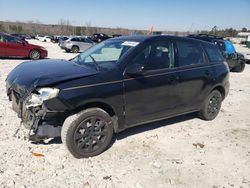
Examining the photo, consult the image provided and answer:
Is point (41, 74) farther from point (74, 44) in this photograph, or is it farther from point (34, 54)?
point (74, 44)

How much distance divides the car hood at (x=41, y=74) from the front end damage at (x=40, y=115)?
0.34 ft

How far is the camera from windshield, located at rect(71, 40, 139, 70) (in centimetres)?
438

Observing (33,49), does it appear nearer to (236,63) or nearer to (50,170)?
(236,63)

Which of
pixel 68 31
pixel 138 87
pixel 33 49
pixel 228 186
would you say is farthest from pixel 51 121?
pixel 68 31

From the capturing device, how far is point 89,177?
354 centimetres

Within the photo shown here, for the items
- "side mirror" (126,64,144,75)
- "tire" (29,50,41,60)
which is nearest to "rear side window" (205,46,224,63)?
"side mirror" (126,64,144,75)

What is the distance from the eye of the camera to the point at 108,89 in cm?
394

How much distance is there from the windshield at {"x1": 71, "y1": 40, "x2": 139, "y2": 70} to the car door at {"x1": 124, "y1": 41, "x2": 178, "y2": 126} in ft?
0.99

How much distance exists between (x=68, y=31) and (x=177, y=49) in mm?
102562

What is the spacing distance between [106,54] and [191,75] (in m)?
1.68

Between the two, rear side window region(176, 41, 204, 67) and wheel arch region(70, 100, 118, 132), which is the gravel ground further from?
rear side window region(176, 41, 204, 67)

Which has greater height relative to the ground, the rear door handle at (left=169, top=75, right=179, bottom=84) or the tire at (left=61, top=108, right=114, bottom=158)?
the rear door handle at (left=169, top=75, right=179, bottom=84)

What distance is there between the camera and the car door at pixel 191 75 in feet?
16.4

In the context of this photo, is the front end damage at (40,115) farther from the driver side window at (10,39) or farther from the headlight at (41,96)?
the driver side window at (10,39)
